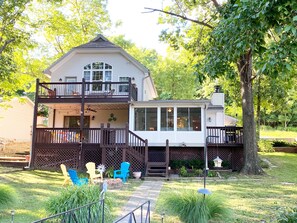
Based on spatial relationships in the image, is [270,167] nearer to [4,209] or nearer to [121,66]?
[121,66]

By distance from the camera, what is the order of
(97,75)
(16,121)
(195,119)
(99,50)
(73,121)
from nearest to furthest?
(195,119), (99,50), (97,75), (73,121), (16,121)

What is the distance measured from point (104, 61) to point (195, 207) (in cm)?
1517

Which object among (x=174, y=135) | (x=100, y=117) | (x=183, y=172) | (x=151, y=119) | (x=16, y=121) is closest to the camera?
(x=183, y=172)

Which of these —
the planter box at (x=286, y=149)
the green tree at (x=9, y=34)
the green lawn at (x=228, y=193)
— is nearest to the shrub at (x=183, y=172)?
the green lawn at (x=228, y=193)

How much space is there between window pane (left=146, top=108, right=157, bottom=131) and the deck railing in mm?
3330

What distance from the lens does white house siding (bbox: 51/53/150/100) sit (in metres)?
18.9

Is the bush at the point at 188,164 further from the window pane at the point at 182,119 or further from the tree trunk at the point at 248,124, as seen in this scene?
the tree trunk at the point at 248,124

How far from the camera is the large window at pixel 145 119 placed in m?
16.8

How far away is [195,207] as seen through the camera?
545cm

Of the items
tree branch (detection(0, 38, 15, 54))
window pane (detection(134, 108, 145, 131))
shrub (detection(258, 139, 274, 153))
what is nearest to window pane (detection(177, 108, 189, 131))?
window pane (detection(134, 108, 145, 131))

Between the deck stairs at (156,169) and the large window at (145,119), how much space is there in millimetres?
2699

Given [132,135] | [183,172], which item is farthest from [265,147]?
[132,135]

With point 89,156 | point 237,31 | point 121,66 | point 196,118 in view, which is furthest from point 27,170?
point 237,31

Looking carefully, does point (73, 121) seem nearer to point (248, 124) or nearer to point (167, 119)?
point (167, 119)
